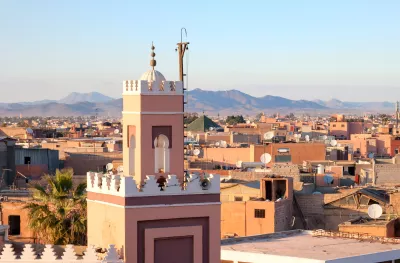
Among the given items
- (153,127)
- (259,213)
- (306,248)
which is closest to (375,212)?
(259,213)

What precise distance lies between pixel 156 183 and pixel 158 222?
0.56m

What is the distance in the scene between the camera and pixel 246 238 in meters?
25.6

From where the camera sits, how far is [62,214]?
21422 mm

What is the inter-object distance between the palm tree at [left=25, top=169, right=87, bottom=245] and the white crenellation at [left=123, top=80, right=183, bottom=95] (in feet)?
20.9

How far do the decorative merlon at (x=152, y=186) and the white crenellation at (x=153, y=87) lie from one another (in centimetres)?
113

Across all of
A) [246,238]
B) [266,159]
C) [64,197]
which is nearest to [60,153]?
[266,159]

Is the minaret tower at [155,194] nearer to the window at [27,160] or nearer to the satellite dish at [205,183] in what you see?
the satellite dish at [205,183]

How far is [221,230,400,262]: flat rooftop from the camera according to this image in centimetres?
2273

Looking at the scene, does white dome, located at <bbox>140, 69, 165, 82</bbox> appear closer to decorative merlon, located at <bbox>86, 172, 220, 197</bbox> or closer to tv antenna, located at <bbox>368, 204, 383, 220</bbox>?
decorative merlon, located at <bbox>86, 172, 220, 197</bbox>

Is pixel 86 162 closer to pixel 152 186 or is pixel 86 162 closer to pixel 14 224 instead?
pixel 14 224

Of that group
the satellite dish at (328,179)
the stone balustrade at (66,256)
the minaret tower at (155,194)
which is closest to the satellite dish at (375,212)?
the satellite dish at (328,179)

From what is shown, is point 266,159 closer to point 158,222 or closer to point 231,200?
point 231,200

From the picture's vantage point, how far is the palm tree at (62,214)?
2117cm

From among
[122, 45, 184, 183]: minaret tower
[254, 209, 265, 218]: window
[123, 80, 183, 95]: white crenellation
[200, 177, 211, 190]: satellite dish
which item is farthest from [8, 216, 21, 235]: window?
[200, 177, 211, 190]: satellite dish
